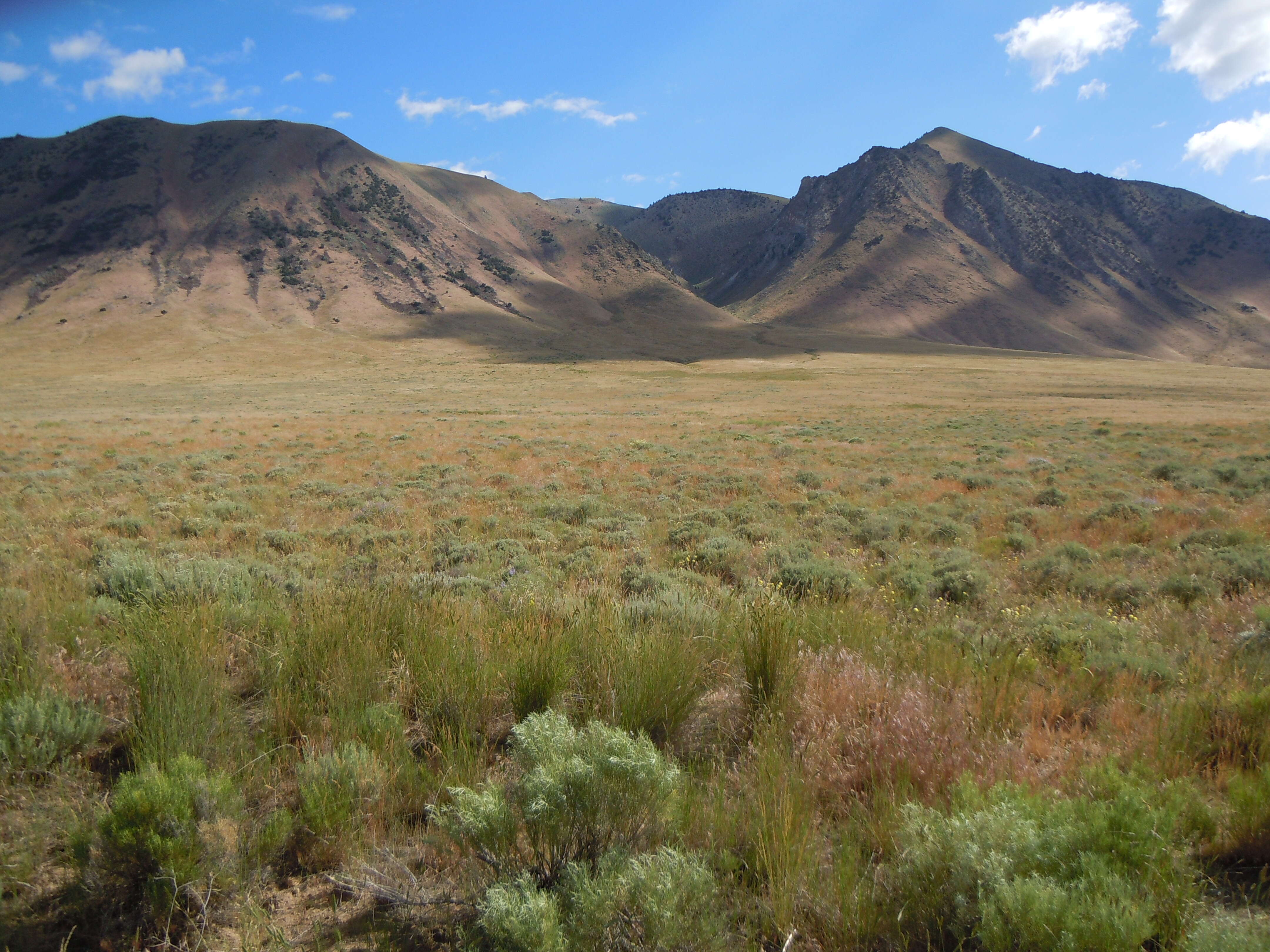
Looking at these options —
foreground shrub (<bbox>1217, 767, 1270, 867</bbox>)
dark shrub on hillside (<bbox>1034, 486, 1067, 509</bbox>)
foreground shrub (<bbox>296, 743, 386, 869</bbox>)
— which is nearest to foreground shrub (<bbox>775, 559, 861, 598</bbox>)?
foreground shrub (<bbox>1217, 767, 1270, 867</bbox>)

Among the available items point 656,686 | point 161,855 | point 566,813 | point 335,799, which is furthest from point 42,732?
point 656,686

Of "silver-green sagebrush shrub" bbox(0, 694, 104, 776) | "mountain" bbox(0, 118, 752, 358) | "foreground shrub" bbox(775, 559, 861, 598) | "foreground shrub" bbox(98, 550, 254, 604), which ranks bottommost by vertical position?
"foreground shrub" bbox(775, 559, 861, 598)

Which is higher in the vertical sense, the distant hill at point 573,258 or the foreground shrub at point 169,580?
the distant hill at point 573,258

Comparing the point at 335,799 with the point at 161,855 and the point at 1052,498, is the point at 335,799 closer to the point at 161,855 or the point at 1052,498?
the point at 161,855

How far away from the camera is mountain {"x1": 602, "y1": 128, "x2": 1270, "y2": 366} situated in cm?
13662

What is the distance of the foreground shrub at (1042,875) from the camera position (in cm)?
201

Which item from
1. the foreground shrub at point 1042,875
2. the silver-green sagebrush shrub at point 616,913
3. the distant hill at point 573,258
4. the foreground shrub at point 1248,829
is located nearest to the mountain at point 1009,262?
the distant hill at point 573,258

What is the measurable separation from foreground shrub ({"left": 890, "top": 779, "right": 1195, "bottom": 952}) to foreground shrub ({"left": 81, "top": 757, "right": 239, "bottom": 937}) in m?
2.51

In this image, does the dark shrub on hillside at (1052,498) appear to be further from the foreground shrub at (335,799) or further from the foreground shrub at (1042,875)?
the foreground shrub at (335,799)

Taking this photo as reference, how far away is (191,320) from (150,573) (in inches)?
3868

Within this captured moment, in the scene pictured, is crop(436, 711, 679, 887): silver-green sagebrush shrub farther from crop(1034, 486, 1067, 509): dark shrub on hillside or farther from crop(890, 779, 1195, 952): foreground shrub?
crop(1034, 486, 1067, 509): dark shrub on hillside

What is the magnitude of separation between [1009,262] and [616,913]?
7279 inches

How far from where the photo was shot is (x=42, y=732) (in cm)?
306

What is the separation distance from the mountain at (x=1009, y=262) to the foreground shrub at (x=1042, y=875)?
13482cm
